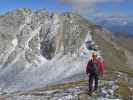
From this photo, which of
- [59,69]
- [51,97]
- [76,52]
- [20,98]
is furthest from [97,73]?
[76,52]

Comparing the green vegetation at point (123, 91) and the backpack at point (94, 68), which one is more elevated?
the backpack at point (94, 68)

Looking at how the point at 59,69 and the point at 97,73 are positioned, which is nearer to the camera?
the point at 97,73

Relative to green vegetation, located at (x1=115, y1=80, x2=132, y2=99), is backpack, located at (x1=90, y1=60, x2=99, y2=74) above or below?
above

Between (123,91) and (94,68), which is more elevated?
(94,68)

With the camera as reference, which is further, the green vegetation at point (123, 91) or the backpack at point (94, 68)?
the green vegetation at point (123, 91)

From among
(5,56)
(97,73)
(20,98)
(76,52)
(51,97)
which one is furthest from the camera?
(5,56)

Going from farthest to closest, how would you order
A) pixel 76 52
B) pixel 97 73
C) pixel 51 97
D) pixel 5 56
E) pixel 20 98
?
pixel 5 56 → pixel 76 52 → pixel 20 98 → pixel 51 97 → pixel 97 73

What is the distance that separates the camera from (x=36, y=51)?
195 metres

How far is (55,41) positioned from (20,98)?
131263 mm

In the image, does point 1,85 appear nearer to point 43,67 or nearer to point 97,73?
point 43,67

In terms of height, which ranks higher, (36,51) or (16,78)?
(36,51)

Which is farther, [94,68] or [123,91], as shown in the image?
[123,91]

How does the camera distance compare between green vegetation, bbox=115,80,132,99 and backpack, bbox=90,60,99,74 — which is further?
green vegetation, bbox=115,80,132,99

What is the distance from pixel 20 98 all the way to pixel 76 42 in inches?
5073
